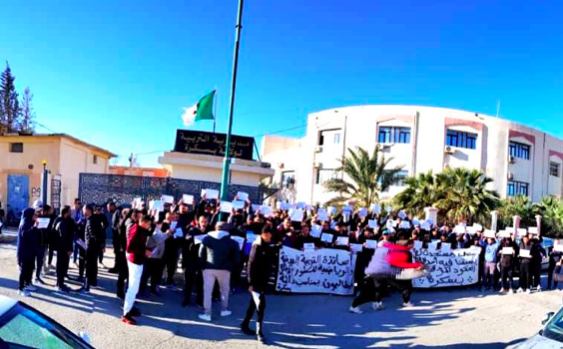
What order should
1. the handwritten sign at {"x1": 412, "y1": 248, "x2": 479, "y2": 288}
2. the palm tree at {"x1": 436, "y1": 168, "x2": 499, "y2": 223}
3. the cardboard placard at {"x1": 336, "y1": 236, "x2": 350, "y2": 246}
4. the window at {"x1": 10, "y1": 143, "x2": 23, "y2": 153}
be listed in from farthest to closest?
the window at {"x1": 10, "y1": 143, "x2": 23, "y2": 153} < the palm tree at {"x1": 436, "y1": 168, "x2": 499, "y2": 223} < the handwritten sign at {"x1": 412, "y1": 248, "x2": 479, "y2": 288} < the cardboard placard at {"x1": 336, "y1": 236, "x2": 350, "y2": 246}

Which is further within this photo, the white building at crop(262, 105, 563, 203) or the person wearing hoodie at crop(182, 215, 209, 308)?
the white building at crop(262, 105, 563, 203)

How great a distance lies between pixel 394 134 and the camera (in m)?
33.9

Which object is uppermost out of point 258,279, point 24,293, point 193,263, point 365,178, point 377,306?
point 365,178

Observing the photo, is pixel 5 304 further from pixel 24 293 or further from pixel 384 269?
pixel 384 269

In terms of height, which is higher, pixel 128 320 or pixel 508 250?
pixel 508 250

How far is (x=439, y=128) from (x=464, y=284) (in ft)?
75.0

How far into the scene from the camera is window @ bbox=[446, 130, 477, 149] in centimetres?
3362

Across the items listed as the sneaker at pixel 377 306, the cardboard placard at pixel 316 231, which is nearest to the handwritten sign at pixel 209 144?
the cardboard placard at pixel 316 231

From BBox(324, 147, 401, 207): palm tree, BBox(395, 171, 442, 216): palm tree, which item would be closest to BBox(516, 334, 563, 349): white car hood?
BBox(395, 171, 442, 216): palm tree

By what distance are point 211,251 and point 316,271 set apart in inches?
139

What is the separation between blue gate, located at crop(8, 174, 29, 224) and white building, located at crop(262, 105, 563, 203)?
21.0 m

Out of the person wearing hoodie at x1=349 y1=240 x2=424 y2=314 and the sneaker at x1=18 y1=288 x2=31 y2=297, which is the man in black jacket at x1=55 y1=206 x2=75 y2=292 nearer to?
the sneaker at x1=18 y1=288 x2=31 y2=297

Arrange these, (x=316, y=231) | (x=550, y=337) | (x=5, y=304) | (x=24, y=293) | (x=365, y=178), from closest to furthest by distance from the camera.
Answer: (x=5, y=304)
(x=550, y=337)
(x=24, y=293)
(x=316, y=231)
(x=365, y=178)

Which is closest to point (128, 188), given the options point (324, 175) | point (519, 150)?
point (324, 175)
